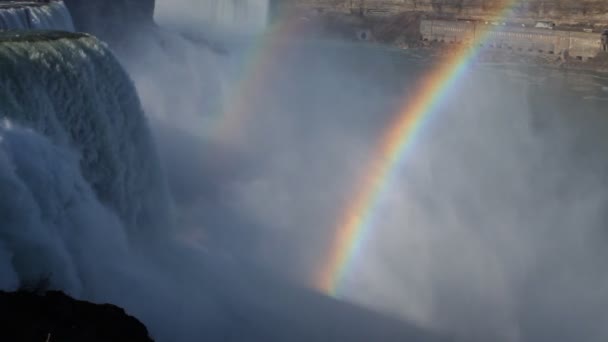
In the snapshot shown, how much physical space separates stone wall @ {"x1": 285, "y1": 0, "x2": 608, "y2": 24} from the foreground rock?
190ft

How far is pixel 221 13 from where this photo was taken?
50.8 m

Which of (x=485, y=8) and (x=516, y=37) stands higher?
(x=516, y=37)

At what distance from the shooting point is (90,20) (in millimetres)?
22219

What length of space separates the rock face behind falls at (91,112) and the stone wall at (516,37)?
40.0 metres

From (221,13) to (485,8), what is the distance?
24269 millimetres

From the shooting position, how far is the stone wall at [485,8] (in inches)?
2264

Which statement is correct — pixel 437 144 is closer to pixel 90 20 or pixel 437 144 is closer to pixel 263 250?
A: pixel 263 250

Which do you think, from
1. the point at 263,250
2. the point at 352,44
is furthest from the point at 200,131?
the point at 352,44

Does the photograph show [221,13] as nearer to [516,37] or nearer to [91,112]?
[516,37]

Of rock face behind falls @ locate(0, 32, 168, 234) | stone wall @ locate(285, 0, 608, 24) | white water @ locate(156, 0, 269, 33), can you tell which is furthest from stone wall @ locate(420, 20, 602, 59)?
rock face behind falls @ locate(0, 32, 168, 234)

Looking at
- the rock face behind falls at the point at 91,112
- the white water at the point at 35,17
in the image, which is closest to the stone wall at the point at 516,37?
the white water at the point at 35,17

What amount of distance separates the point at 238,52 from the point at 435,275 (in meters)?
25.9

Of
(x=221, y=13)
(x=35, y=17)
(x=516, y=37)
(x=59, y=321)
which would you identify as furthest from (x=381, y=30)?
(x=59, y=321)

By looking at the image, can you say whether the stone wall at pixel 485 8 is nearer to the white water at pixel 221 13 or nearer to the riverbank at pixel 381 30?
the riverbank at pixel 381 30
